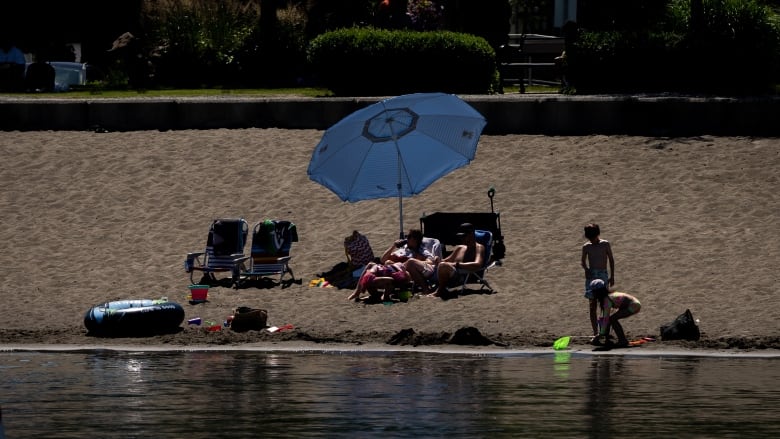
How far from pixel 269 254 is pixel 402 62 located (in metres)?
8.18

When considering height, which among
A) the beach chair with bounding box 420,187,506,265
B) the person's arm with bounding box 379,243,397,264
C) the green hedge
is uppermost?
the green hedge

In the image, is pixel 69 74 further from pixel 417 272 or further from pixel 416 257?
pixel 417 272

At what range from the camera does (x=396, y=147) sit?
805 inches

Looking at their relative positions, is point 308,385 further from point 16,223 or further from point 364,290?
point 16,223

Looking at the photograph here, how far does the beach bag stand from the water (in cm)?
92

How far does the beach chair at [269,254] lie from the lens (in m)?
19.8

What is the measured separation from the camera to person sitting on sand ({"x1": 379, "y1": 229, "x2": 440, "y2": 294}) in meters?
18.9

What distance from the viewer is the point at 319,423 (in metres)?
12.6

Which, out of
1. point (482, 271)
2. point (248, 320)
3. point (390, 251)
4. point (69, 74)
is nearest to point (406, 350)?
point (248, 320)

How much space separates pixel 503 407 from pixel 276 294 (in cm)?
646

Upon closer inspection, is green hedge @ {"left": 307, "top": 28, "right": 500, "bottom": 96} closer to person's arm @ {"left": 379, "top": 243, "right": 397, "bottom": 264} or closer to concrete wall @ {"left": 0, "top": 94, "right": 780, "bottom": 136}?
concrete wall @ {"left": 0, "top": 94, "right": 780, "bottom": 136}

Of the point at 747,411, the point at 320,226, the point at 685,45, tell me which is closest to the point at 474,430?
the point at 747,411

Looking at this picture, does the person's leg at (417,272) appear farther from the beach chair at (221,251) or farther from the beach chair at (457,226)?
the beach chair at (221,251)

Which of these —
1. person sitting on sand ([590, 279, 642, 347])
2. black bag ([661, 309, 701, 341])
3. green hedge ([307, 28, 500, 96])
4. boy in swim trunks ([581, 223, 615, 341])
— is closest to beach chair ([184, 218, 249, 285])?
boy in swim trunks ([581, 223, 615, 341])
